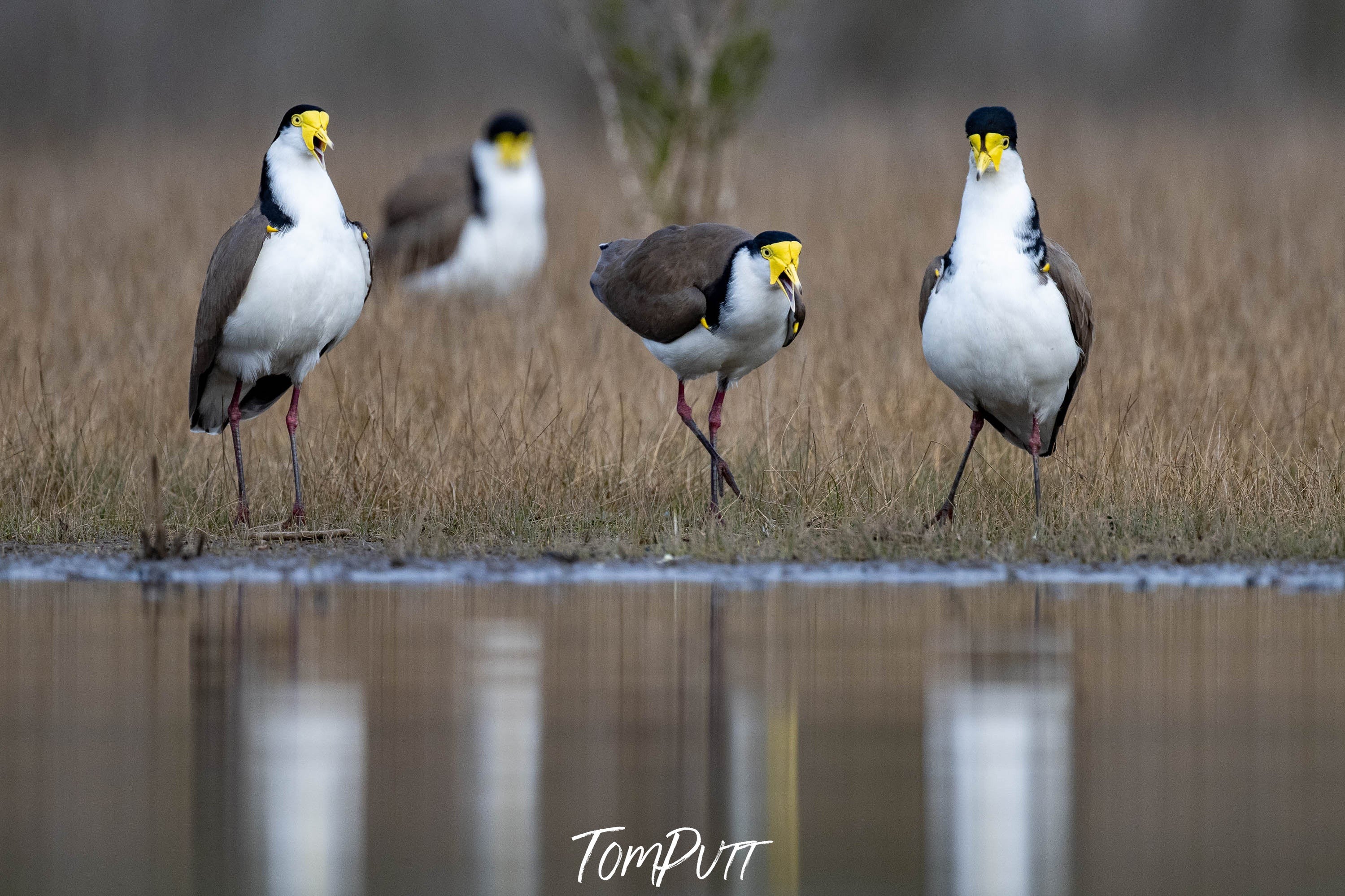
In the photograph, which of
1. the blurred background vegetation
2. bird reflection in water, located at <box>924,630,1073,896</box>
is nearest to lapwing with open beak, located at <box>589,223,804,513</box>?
bird reflection in water, located at <box>924,630,1073,896</box>

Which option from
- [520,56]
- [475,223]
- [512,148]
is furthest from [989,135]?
[520,56]

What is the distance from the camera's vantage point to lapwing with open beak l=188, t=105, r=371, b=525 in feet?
27.4

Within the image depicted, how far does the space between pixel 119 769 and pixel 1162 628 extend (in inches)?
131

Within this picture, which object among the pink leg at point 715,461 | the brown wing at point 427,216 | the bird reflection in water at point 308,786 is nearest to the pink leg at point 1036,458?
the pink leg at point 715,461

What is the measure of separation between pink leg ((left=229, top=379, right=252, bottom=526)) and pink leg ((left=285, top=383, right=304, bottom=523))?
0.65 ft

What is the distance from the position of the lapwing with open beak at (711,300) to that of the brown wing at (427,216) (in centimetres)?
594

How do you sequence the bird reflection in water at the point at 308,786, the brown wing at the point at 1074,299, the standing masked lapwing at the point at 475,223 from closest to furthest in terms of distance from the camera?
the bird reflection in water at the point at 308,786
the brown wing at the point at 1074,299
the standing masked lapwing at the point at 475,223

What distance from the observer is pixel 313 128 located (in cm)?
852

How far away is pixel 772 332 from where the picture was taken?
860 centimetres

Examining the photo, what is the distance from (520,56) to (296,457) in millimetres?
26413

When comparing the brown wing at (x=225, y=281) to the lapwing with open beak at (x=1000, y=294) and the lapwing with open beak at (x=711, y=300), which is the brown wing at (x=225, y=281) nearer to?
the lapwing with open beak at (x=711, y=300)

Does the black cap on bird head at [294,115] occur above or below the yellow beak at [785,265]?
above

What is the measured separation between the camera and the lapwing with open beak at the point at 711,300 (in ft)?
27.5

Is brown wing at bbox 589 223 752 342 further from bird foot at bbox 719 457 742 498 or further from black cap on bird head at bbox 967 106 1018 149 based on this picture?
black cap on bird head at bbox 967 106 1018 149
